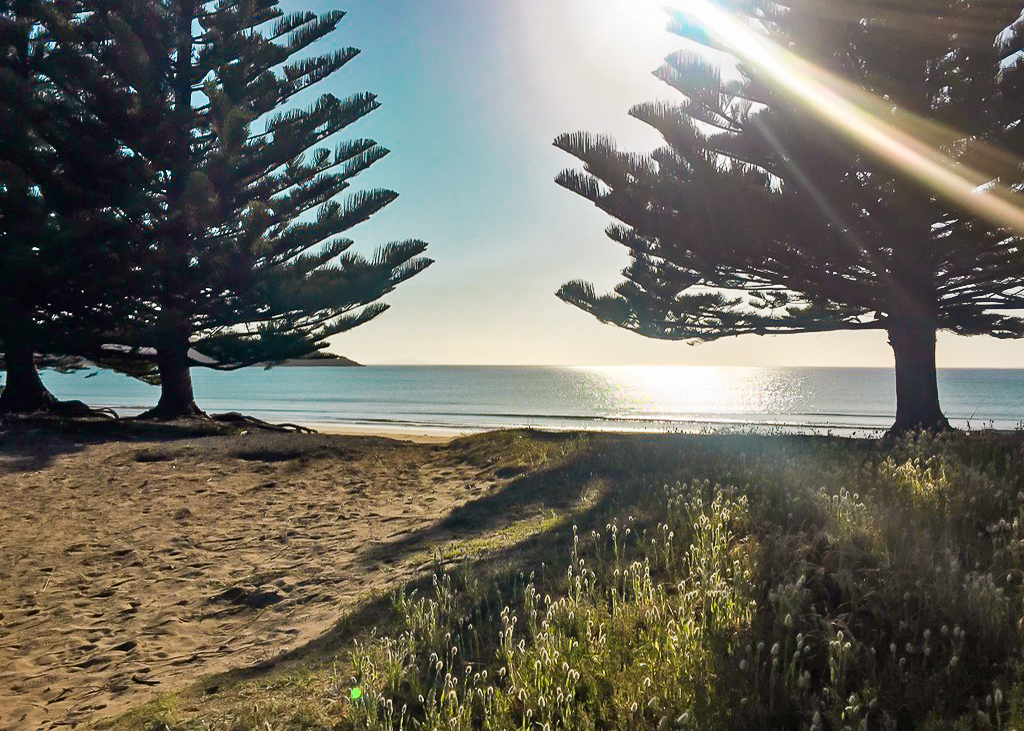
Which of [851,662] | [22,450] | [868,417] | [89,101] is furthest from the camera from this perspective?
[868,417]

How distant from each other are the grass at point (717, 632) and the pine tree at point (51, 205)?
11.7 metres

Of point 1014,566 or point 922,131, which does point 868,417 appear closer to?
point 922,131

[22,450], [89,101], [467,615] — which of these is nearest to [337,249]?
[89,101]

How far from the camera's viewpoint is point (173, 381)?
1360 centimetres

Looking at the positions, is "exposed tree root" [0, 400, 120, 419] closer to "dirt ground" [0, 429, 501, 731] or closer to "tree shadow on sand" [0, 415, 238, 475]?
"tree shadow on sand" [0, 415, 238, 475]

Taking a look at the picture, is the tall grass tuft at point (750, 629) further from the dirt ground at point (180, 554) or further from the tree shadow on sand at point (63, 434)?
the tree shadow on sand at point (63, 434)

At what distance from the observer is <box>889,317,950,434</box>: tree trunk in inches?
382

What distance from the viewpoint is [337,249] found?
1447 cm

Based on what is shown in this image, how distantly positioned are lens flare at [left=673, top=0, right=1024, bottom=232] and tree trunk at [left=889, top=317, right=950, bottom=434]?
1698mm

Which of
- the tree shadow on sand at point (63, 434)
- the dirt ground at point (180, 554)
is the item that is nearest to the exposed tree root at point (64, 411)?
the tree shadow on sand at point (63, 434)

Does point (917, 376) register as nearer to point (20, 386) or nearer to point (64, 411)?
point (64, 411)

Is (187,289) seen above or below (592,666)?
above

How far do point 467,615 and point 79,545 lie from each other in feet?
12.0

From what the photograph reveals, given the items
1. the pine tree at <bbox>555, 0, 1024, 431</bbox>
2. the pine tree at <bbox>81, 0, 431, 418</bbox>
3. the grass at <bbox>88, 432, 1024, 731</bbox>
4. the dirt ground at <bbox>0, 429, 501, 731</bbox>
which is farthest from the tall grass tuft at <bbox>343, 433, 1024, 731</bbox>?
the pine tree at <bbox>81, 0, 431, 418</bbox>
